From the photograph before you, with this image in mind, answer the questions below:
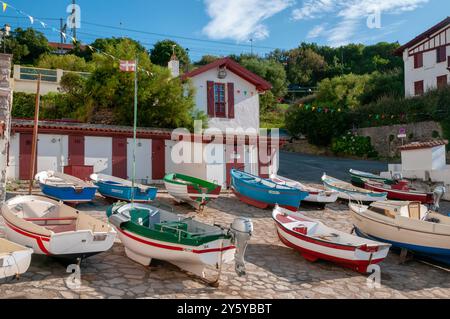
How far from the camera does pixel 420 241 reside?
9461 mm

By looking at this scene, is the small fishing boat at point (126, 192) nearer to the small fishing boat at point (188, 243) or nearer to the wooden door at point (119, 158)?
the wooden door at point (119, 158)

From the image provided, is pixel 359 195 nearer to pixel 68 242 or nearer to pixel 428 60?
pixel 68 242

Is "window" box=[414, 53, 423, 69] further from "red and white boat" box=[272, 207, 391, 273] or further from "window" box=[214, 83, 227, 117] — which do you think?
"red and white boat" box=[272, 207, 391, 273]

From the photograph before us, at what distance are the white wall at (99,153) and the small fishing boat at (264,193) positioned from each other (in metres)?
5.86

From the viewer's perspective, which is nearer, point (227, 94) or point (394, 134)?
point (227, 94)

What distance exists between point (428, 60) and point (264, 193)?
27.0m

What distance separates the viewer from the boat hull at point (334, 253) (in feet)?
27.3

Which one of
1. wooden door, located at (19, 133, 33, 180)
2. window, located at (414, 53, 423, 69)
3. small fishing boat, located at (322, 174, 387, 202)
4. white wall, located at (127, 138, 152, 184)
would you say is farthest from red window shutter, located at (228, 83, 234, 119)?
window, located at (414, 53, 423, 69)

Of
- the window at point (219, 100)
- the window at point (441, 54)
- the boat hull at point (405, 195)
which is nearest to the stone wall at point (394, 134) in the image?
the window at point (441, 54)

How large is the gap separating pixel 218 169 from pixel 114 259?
10.4 metres

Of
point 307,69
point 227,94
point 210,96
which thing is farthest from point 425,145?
point 307,69

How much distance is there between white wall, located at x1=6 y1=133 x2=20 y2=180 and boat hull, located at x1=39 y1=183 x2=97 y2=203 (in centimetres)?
385

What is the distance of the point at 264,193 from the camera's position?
1455cm
